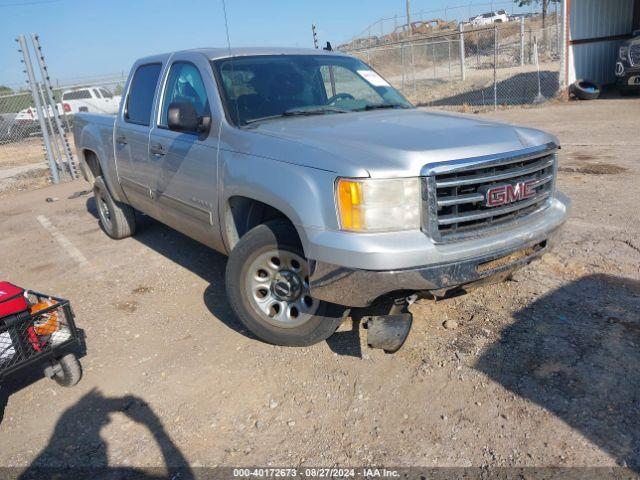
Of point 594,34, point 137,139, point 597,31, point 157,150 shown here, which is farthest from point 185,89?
point 597,31

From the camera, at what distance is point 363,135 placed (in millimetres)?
3256

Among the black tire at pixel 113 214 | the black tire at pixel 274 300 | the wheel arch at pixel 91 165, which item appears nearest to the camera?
the black tire at pixel 274 300

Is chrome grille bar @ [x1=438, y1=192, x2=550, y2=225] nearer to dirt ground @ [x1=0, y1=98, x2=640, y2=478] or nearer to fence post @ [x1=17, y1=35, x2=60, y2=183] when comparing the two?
dirt ground @ [x1=0, y1=98, x2=640, y2=478]

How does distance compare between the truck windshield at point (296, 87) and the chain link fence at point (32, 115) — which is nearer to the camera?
the truck windshield at point (296, 87)

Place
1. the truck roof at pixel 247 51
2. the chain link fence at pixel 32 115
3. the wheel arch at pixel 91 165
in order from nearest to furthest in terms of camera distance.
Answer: the truck roof at pixel 247 51
the wheel arch at pixel 91 165
the chain link fence at pixel 32 115

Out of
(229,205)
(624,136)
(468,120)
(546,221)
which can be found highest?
(468,120)

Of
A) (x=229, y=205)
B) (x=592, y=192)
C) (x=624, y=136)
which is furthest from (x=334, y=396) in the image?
(x=624, y=136)

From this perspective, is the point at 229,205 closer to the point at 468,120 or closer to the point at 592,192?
the point at 468,120

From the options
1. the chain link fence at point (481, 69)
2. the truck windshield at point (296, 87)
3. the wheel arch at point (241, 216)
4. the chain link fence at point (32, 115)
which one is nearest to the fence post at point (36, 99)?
the chain link fence at point (32, 115)

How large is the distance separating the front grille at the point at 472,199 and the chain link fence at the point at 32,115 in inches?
425

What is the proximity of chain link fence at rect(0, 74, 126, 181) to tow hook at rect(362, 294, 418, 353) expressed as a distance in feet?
35.0

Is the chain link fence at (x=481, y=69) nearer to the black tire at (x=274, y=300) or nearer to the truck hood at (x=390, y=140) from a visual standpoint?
the truck hood at (x=390, y=140)

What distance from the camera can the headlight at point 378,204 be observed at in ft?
9.31

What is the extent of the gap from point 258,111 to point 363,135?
40.5 inches
